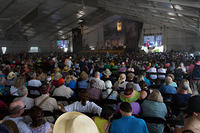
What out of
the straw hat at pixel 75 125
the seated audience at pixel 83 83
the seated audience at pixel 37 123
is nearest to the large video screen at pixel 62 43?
the seated audience at pixel 83 83

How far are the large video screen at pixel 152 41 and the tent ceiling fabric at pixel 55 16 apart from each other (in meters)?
4.08

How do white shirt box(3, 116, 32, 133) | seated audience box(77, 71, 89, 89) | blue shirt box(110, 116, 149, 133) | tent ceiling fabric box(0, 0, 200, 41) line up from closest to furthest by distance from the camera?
1. blue shirt box(110, 116, 149, 133)
2. white shirt box(3, 116, 32, 133)
3. seated audience box(77, 71, 89, 89)
4. tent ceiling fabric box(0, 0, 200, 41)

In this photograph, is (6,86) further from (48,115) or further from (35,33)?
(35,33)

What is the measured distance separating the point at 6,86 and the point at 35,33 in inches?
1012

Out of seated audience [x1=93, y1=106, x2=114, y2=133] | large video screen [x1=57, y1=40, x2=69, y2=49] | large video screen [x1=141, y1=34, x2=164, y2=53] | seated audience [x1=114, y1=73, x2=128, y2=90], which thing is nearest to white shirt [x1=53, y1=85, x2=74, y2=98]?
seated audience [x1=114, y1=73, x2=128, y2=90]

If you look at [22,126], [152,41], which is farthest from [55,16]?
[22,126]

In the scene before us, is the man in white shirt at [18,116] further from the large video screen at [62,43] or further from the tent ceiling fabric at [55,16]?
the large video screen at [62,43]

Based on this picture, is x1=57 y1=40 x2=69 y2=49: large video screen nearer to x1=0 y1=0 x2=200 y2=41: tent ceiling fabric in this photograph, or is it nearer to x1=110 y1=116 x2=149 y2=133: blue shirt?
x1=0 y1=0 x2=200 y2=41: tent ceiling fabric

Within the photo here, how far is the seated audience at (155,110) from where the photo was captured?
288 centimetres

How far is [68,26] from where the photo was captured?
30406 millimetres

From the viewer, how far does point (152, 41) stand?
2917 centimetres

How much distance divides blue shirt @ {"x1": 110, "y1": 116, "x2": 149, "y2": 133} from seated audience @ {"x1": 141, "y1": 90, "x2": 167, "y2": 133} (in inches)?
34.9

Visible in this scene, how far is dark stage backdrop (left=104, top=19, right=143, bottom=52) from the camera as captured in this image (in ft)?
96.9

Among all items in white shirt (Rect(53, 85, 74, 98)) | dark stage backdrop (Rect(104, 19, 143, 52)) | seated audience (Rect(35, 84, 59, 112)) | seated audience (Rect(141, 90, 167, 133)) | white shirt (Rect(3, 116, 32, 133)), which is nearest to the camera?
white shirt (Rect(3, 116, 32, 133))
